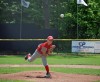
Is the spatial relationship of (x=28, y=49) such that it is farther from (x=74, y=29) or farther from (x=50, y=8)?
(x=50, y=8)

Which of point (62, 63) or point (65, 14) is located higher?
point (65, 14)

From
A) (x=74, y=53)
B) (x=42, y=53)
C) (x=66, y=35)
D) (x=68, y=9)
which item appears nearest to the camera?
(x=42, y=53)

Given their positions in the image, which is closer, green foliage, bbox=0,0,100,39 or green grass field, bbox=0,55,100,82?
green grass field, bbox=0,55,100,82

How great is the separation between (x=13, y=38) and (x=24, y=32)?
3.86 feet

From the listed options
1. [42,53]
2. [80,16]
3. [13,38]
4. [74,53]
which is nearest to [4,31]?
[13,38]

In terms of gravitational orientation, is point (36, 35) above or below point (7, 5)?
below

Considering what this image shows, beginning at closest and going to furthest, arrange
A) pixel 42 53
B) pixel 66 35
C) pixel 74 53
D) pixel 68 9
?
pixel 42 53
pixel 74 53
pixel 66 35
pixel 68 9

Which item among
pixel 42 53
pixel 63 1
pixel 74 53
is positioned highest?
pixel 63 1

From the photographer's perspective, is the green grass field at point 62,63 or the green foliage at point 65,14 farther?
the green foliage at point 65,14

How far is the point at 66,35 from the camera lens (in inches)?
1513

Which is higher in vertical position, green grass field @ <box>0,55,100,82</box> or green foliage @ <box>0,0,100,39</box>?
green foliage @ <box>0,0,100,39</box>

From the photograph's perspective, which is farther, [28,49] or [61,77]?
[28,49]

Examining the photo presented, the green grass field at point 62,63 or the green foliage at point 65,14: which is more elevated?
the green foliage at point 65,14

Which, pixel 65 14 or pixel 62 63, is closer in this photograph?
pixel 62 63
